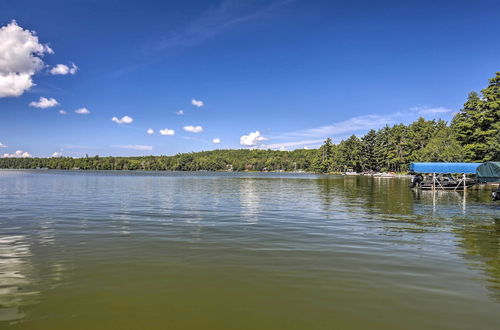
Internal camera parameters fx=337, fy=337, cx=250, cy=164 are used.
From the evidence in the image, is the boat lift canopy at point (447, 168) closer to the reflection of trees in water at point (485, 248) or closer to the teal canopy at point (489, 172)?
the teal canopy at point (489, 172)

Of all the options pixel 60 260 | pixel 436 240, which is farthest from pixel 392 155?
pixel 60 260

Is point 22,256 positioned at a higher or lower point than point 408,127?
lower

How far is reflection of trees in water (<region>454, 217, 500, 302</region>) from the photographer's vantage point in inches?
380

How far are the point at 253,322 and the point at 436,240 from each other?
38.2ft

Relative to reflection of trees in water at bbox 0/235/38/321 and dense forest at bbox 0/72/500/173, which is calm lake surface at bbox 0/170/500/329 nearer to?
reflection of trees in water at bbox 0/235/38/321

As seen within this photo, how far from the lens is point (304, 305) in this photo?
7699mm

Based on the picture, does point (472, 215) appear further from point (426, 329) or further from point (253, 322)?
point (253, 322)

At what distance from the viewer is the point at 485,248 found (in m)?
13.5

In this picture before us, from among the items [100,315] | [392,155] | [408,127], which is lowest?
[100,315]

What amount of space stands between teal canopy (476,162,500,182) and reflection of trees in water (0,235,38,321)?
31.5 m

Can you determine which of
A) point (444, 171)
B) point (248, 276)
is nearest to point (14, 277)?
point (248, 276)

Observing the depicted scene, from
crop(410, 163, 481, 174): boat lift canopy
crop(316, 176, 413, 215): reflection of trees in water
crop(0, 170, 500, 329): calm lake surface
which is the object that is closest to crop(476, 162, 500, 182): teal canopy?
crop(316, 176, 413, 215): reflection of trees in water

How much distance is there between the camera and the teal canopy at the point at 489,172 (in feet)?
89.2

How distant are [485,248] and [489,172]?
702 inches
